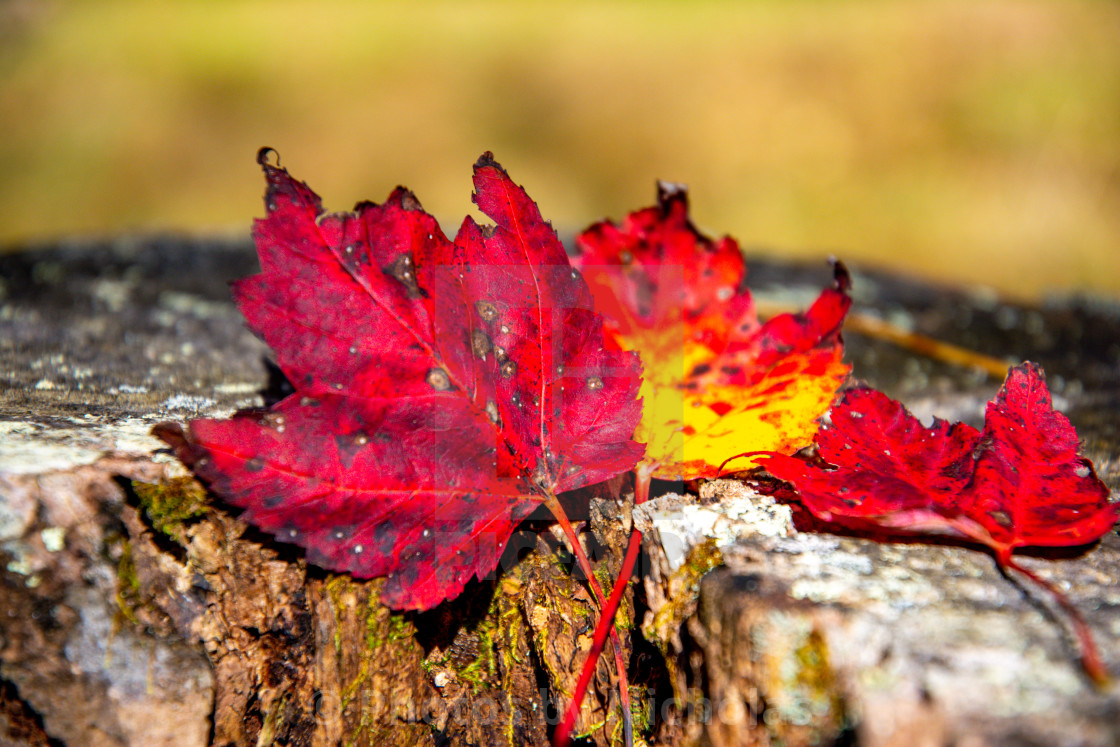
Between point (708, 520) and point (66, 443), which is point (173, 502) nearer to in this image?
point (66, 443)

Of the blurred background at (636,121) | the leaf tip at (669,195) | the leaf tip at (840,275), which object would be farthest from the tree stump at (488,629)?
the blurred background at (636,121)

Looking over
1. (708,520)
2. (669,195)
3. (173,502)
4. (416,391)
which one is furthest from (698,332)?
(173,502)

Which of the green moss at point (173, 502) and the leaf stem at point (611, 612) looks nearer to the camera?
the leaf stem at point (611, 612)

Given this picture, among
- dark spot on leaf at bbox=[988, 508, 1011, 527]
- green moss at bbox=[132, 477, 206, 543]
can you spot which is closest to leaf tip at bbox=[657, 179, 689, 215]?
dark spot on leaf at bbox=[988, 508, 1011, 527]

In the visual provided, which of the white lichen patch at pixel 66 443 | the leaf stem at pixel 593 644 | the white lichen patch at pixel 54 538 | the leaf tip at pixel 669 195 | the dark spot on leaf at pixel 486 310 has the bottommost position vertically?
the leaf stem at pixel 593 644

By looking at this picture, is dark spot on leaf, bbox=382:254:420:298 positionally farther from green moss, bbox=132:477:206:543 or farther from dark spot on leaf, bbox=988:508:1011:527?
dark spot on leaf, bbox=988:508:1011:527

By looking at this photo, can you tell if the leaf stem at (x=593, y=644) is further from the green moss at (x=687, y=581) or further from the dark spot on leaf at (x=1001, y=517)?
the dark spot on leaf at (x=1001, y=517)
